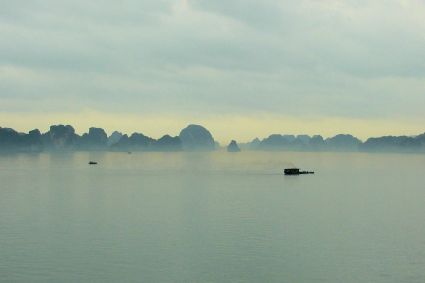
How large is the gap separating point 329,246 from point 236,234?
14.1m

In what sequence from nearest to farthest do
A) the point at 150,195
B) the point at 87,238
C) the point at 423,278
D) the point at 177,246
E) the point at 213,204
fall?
the point at 423,278
the point at 177,246
the point at 87,238
the point at 213,204
the point at 150,195

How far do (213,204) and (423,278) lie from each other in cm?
6211

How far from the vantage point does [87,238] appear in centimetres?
7150

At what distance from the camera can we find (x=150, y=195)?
129250mm

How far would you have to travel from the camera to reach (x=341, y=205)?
367 feet

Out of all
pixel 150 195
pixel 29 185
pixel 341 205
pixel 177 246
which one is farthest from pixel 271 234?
pixel 29 185

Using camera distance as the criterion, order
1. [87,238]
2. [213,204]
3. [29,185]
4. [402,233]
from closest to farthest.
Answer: [87,238] → [402,233] → [213,204] → [29,185]

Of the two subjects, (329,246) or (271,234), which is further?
(271,234)

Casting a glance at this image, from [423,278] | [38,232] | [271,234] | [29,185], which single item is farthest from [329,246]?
[29,185]

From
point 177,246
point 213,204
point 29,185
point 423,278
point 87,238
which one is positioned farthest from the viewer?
point 29,185

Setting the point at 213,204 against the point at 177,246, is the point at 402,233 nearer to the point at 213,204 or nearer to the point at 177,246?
the point at 177,246

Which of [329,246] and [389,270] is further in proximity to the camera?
[329,246]

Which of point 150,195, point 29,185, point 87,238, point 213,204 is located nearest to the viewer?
point 87,238

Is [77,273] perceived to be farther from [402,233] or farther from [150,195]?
[150,195]
